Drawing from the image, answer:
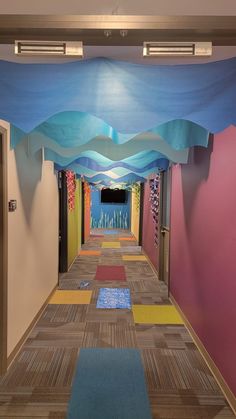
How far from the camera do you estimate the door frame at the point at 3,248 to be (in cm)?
277

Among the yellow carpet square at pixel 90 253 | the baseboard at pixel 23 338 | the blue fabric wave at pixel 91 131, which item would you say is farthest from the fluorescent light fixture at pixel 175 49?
the yellow carpet square at pixel 90 253

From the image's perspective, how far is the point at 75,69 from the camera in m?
1.86

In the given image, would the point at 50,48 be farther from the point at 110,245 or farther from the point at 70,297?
the point at 110,245

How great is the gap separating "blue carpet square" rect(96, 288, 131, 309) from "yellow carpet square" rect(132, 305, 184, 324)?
222 millimetres

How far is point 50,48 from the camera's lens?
5.10 feet

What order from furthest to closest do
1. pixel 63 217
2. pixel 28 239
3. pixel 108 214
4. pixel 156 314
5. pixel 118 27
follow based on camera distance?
pixel 108 214 < pixel 63 217 < pixel 156 314 < pixel 28 239 < pixel 118 27

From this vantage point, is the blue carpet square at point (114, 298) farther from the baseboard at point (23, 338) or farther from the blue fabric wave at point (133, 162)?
the blue fabric wave at point (133, 162)

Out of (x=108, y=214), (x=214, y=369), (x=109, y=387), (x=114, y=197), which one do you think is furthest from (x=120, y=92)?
(x=108, y=214)

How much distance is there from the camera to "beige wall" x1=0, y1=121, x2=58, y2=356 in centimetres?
310

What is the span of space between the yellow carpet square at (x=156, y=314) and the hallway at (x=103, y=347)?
0.07 metres

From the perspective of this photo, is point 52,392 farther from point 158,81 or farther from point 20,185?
point 158,81

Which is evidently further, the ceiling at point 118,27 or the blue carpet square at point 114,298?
the blue carpet square at point 114,298

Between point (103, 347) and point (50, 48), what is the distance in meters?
2.87

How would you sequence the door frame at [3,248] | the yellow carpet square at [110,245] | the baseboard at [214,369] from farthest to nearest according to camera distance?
the yellow carpet square at [110,245] < the door frame at [3,248] < the baseboard at [214,369]
